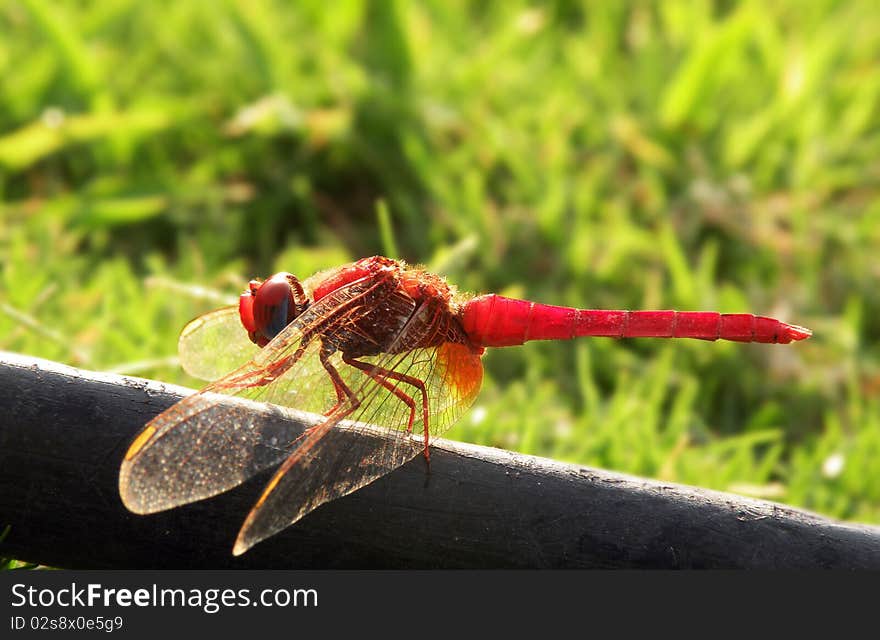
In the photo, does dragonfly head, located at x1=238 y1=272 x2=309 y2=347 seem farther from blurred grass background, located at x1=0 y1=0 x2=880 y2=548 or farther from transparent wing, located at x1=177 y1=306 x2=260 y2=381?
blurred grass background, located at x1=0 y1=0 x2=880 y2=548

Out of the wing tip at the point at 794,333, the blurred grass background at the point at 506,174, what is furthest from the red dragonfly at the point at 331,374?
the blurred grass background at the point at 506,174

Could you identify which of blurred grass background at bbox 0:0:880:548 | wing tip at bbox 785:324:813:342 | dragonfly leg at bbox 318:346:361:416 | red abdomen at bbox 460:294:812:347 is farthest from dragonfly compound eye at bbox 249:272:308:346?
wing tip at bbox 785:324:813:342

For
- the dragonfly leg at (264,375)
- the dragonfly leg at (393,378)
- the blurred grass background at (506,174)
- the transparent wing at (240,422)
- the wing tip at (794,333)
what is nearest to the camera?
the transparent wing at (240,422)

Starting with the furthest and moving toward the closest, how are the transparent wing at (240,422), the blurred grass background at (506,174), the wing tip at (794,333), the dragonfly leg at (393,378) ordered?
the blurred grass background at (506,174) → the wing tip at (794,333) → the dragonfly leg at (393,378) → the transparent wing at (240,422)

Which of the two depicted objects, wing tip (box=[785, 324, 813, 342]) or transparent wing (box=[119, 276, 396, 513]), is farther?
wing tip (box=[785, 324, 813, 342])

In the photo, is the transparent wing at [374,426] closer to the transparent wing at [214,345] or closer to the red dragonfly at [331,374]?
the red dragonfly at [331,374]
